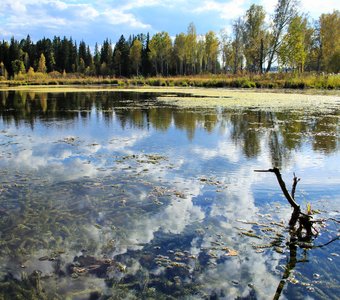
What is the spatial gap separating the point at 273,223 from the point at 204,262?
1166 millimetres

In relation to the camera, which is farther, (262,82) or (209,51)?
(209,51)

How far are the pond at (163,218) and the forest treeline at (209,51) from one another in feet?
106

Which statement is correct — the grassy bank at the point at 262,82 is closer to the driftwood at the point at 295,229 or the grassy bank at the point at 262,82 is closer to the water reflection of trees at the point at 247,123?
the water reflection of trees at the point at 247,123

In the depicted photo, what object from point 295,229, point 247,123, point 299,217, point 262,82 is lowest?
point 295,229

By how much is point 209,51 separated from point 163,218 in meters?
68.7

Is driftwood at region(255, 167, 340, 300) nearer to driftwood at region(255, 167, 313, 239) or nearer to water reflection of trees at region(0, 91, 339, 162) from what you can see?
driftwood at region(255, 167, 313, 239)

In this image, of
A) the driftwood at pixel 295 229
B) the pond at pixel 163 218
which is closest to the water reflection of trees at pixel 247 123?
the pond at pixel 163 218

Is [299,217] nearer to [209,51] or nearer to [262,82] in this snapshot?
[262,82]

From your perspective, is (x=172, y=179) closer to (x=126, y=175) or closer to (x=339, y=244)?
(x=126, y=175)

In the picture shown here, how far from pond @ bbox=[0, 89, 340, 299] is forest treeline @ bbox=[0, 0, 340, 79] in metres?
32.3

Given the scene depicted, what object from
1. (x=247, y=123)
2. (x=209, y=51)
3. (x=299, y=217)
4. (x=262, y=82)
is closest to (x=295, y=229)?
(x=299, y=217)

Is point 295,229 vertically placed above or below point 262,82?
below

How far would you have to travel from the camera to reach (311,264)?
126 inches

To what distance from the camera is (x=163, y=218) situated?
13.6ft
